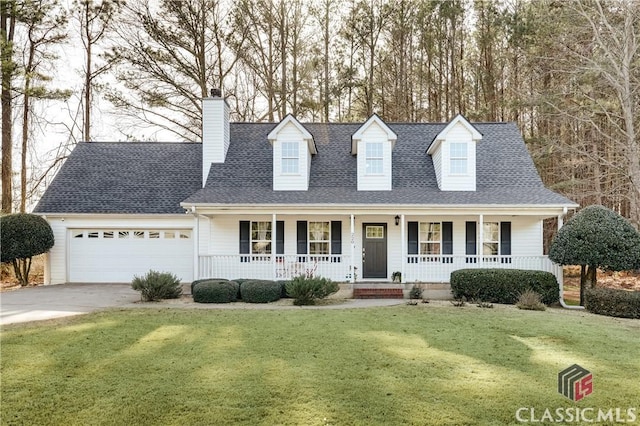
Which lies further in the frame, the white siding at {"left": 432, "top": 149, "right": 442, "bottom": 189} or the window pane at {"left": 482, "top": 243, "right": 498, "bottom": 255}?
the white siding at {"left": 432, "top": 149, "right": 442, "bottom": 189}

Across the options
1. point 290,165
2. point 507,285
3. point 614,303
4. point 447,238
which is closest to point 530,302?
point 507,285

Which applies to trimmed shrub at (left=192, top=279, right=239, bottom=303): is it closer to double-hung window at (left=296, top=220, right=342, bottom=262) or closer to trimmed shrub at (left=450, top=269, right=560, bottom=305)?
double-hung window at (left=296, top=220, right=342, bottom=262)

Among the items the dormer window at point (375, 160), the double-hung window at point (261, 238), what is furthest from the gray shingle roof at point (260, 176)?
the double-hung window at point (261, 238)

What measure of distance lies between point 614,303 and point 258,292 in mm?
9947

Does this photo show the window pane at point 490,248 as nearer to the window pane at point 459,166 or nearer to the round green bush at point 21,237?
the window pane at point 459,166

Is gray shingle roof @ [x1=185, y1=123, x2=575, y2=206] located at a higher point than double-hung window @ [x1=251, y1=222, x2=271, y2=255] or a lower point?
higher

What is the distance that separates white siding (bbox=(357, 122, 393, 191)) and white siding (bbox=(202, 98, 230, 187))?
5737mm

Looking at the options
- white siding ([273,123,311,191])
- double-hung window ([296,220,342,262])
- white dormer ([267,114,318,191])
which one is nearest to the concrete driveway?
double-hung window ([296,220,342,262])

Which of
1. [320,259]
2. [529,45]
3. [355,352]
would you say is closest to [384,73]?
[529,45]

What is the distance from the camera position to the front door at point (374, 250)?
16.2 metres

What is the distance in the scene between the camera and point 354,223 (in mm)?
16266

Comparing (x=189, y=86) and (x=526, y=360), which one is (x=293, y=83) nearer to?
(x=189, y=86)

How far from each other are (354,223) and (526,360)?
9675 millimetres

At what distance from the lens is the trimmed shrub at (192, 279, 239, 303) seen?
511 inches
